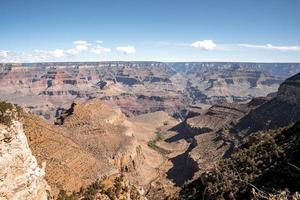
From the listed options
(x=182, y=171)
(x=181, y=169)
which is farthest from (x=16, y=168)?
(x=181, y=169)

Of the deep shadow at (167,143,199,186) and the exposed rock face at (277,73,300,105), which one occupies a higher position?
the exposed rock face at (277,73,300,105)

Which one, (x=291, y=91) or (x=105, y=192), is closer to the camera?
(x=105, y=192)

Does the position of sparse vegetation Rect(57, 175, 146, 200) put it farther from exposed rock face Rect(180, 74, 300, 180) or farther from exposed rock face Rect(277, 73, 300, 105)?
exposed rock face Rect(277, 73, 300, 105)

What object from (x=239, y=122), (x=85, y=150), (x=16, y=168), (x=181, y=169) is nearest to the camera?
(x=16, y=168)

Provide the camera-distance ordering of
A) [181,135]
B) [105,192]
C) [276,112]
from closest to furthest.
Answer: [105,192], [276,112], [181,135]

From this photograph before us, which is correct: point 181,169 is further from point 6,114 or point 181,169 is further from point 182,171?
point 6,114

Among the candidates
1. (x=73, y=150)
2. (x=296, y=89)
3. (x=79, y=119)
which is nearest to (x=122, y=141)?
(x=79, y=119)

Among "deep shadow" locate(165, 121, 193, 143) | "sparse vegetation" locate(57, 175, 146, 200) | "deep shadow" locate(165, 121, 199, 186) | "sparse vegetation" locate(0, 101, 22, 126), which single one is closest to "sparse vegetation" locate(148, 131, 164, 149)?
"deep shadow" locate(165, 121, 193, 143)

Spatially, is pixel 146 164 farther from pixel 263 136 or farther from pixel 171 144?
pixel 263 136
